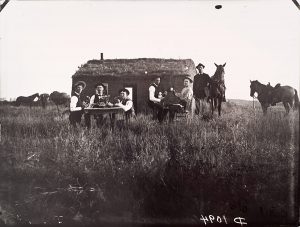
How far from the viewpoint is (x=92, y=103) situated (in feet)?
22.5

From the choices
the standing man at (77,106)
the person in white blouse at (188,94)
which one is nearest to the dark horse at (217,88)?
the person in white blouse at (188,94)

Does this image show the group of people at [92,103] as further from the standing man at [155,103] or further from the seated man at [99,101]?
the standing man at [155,103]

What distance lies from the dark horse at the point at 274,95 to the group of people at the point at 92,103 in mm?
2496

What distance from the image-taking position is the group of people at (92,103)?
6.79 meters

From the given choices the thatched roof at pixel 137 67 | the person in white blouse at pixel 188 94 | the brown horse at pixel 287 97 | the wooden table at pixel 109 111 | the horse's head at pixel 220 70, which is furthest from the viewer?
the thatched roof at pixel 137 67

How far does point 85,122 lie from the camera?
267 inches

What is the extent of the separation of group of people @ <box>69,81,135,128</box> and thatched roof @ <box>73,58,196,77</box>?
1.26 ft

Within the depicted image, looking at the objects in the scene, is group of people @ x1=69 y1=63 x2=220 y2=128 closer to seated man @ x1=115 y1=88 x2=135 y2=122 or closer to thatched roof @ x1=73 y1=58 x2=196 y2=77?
seated man @ x1=115 y1=88 x2=135 y2=122

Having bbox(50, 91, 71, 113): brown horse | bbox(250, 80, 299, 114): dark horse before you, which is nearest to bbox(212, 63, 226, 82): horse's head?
bbox(250, 80, 299, 114): dark horse

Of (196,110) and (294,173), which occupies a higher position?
(196,110)

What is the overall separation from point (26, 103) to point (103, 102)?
1633 mm

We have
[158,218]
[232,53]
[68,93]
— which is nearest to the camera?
[158,218]

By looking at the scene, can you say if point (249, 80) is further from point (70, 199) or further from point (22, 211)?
point (22, 211)

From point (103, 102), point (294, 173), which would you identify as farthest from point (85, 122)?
point (294, 173)
